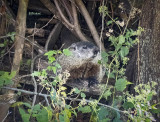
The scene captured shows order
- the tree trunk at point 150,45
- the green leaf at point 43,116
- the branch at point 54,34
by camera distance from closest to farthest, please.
Answer: the green leaf at point 43,116
the tree trunk at point 150,45
the branch at point 54,34

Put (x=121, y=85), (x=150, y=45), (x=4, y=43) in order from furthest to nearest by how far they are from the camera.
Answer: (x=4, y=43)
(x=150, y=45)
(x=121, y=85)

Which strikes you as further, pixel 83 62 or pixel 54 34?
pixel 54 34

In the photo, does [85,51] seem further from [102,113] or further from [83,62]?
[102,113]

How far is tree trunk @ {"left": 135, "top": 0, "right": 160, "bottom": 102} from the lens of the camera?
2324 millimetres

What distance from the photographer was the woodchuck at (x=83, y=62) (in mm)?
2410

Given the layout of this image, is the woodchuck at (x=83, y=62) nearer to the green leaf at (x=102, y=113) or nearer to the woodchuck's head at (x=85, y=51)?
the woodchuck's head at (x=85, y=51)

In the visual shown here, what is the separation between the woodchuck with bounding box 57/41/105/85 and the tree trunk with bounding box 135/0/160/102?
435 millimetres

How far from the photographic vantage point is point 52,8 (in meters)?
2.77

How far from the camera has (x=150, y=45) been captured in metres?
2.37

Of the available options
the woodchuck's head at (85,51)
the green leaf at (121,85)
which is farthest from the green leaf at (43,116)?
the woodchuck's head at (85,51)

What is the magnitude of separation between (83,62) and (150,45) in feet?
2.28

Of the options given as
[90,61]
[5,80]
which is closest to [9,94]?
[5,80]

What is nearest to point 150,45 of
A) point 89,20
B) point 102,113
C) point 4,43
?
point 89,20

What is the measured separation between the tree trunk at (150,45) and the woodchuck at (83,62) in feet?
1.43
